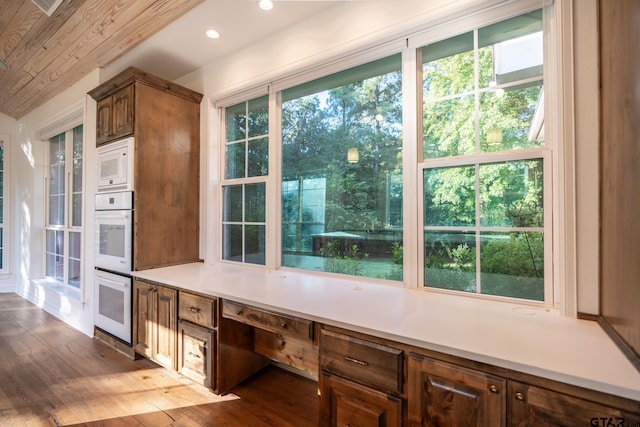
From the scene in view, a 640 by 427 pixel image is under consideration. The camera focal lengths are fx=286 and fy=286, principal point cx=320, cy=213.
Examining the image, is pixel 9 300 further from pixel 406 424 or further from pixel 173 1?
pixel 406 424

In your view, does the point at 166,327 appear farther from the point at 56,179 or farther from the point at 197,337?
the point at 56,179

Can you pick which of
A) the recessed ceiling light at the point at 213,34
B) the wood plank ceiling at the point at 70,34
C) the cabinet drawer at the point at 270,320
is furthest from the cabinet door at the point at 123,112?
the cabinet drawer at the point at 270,320

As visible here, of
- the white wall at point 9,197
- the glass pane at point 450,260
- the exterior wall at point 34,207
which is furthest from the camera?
the white wall at point 9,197

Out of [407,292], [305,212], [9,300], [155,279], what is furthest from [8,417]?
[9,300]

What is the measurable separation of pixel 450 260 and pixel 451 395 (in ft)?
2.65

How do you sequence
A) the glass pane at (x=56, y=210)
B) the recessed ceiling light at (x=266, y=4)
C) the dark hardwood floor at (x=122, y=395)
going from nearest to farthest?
the dark hardwood floor at (x=122, y=395) < the recessed ceiling light at (x=266, y=4) < the glass pane at (x=56, y=210)

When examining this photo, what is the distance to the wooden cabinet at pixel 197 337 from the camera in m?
1.90

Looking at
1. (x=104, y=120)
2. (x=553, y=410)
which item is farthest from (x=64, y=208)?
(x=553, y=410)

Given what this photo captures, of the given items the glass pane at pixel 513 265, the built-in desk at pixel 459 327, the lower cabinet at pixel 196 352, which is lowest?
the lower cabinet at pixel 196 352

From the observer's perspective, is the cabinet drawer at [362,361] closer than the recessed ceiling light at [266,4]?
Yes

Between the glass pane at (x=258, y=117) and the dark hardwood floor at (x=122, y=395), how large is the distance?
207 cm

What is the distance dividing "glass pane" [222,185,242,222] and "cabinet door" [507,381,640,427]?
233 cm

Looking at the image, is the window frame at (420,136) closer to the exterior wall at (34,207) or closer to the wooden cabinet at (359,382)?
the wooden cabinet at (359,382)

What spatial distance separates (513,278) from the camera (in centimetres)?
153
